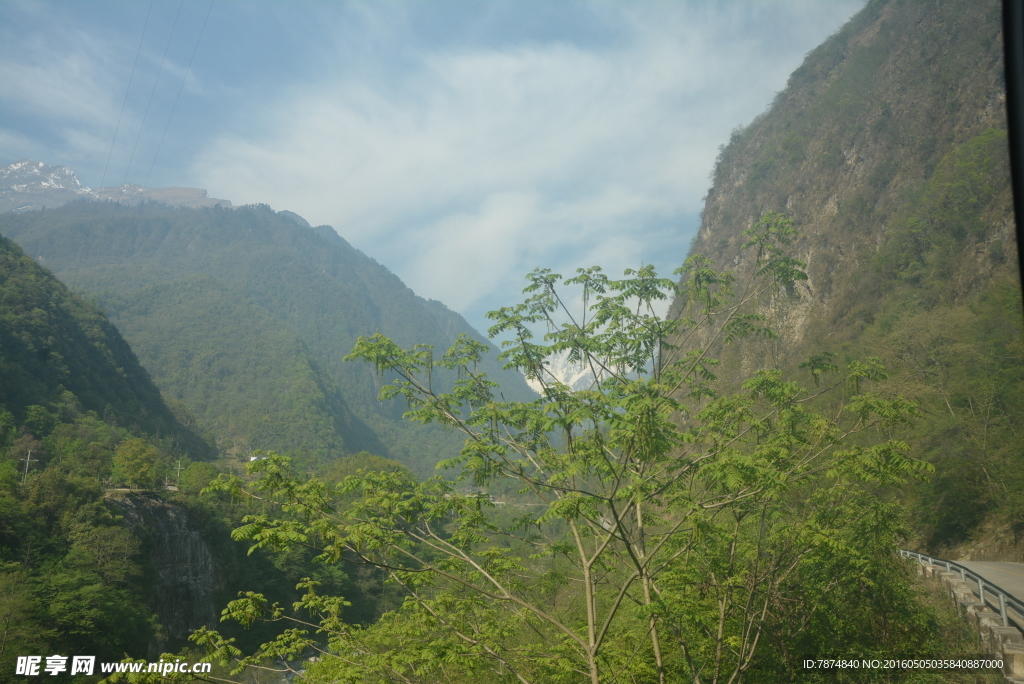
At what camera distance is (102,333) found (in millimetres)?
76688

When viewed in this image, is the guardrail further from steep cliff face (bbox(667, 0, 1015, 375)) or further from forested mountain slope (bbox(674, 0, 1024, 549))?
steep cliff face (bbox(667, 0, 1015, 375))

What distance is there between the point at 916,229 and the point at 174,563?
189 ft

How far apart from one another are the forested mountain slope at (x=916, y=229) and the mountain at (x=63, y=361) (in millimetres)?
65646

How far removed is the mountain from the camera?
56.4 m

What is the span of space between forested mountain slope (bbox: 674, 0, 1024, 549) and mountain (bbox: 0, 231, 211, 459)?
65.6 metres

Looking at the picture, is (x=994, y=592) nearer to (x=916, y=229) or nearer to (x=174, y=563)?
(x=916, y=229)

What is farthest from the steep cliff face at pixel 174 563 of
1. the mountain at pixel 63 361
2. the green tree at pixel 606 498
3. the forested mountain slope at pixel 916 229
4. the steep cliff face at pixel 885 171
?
the steep cliff face at pixel 885 171

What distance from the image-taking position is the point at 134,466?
45000 millimetres

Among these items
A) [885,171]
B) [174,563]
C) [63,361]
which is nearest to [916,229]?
[885,171]

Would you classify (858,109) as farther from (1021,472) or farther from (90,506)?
(90,506)

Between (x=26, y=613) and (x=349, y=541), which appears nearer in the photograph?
(x=349, y=541)

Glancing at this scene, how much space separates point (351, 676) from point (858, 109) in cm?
6686

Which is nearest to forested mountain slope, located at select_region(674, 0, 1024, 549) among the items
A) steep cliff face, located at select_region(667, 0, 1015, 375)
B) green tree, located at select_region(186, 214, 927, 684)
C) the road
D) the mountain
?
steep cliff face, located at select_region(667, 0, 1015, 375)

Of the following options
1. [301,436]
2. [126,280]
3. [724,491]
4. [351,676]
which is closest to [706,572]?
[724,491]
